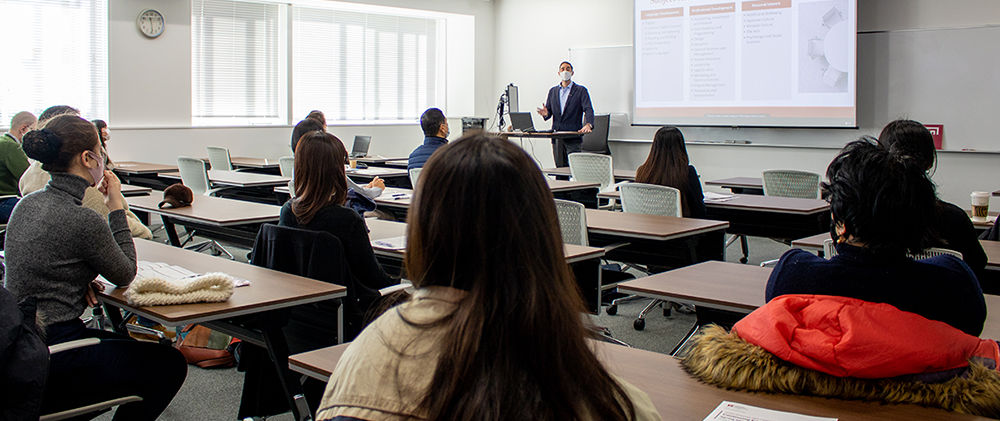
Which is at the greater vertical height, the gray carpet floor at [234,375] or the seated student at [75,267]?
the seated student at [75,267]

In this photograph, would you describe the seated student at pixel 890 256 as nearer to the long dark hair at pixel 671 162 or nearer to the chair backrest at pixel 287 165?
the long dark hair at pixel 671 162

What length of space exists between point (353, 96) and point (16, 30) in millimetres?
4141

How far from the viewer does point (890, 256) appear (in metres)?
1.63

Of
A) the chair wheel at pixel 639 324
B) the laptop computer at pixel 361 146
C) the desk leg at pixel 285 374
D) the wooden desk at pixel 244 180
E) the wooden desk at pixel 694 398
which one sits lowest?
the chair wheel at pixel 639 324

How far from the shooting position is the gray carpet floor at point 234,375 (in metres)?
3.22

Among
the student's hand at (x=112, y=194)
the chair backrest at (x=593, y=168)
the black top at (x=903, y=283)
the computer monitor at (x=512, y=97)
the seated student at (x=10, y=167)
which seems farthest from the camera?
the computer monitor at (x=512, y=97)

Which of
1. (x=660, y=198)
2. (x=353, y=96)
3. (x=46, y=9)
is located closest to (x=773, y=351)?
(x=660, y=198)

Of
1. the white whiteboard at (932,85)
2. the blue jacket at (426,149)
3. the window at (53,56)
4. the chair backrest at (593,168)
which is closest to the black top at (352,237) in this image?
the blue jacket at (426,149)

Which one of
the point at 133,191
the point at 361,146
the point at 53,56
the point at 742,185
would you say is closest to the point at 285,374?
the point at 133,191

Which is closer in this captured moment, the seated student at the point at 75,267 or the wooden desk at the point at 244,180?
the seated student at the point at 75,267

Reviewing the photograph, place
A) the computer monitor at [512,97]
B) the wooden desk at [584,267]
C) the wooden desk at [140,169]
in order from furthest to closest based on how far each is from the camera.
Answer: the computer monitor at [512,97] < the wooden desk at [140,169] < the wooden desk at [584,267]

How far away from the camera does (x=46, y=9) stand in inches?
333

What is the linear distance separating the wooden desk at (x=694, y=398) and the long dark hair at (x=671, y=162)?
2.90 m

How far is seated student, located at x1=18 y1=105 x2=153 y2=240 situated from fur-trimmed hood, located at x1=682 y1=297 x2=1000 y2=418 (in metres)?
2.31
